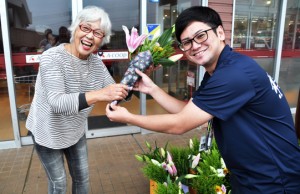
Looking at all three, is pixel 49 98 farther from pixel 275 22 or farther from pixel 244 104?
pixel 275 22

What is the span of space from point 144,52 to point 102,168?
241 centimetres

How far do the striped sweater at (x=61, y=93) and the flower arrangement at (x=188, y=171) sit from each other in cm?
82

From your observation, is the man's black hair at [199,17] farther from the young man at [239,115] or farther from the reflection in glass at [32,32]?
the reflection in glass at [32,32]

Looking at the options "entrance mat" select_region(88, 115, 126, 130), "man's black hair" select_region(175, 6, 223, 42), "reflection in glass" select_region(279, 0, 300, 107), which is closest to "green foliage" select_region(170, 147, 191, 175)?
"man's black hair" select_region(175, 6, 223, 42)

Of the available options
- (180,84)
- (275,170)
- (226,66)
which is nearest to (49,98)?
(226,66)

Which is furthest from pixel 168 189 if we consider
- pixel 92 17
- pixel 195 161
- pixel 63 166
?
pixel 92 17

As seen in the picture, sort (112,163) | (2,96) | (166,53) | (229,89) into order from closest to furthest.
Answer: (229,89) < (166,53) < (112,163) < (2,96)

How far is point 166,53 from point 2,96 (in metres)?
3.54

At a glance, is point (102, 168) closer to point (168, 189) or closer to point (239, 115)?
point (168, 189)

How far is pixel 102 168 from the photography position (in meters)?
3.88

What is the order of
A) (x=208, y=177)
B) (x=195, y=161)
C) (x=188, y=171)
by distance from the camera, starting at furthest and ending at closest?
(x=188, y=171)
(x=195, y=161)
(x=208, y=177)

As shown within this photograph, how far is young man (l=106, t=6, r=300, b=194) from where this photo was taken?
56.9 inches

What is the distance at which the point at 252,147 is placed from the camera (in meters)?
1.53

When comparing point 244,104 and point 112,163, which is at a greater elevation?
point 244,104
